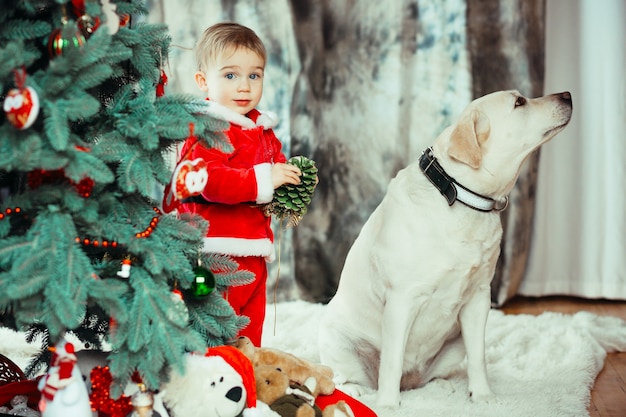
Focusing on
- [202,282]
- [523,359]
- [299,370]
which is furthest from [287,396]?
[523,359]

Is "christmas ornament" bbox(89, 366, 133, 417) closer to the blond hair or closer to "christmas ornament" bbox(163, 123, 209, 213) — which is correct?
"christmas ornament" bbox(163, 123, 209, 213)

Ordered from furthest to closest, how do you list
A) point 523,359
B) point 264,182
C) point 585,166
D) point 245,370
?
point 585,166
point 523,359
point 264,182
point 245,370

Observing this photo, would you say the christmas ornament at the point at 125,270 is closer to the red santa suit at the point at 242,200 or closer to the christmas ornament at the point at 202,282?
the christmas ornament at the point at 202,282

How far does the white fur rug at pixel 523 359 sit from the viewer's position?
2301 mm

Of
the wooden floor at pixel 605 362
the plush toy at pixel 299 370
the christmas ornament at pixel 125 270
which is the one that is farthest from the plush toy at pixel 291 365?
the wooden floor at pixel 605 362

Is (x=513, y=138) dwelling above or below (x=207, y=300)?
above

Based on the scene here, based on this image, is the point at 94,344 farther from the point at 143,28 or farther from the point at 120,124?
the point at 143,28

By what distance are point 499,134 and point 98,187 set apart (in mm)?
1250

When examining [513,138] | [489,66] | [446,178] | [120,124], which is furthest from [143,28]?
[489,66]

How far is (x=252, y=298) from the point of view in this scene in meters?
2.31

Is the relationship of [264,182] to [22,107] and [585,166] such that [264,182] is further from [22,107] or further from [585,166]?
[585,166]

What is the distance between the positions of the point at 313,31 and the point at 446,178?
6.03ft

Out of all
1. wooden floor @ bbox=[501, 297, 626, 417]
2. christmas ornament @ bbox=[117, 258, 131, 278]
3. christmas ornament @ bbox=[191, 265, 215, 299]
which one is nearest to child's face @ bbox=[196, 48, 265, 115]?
christmas ornament @ bbox=[191, 265, 215, 299]

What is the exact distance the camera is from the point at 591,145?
406 cm
